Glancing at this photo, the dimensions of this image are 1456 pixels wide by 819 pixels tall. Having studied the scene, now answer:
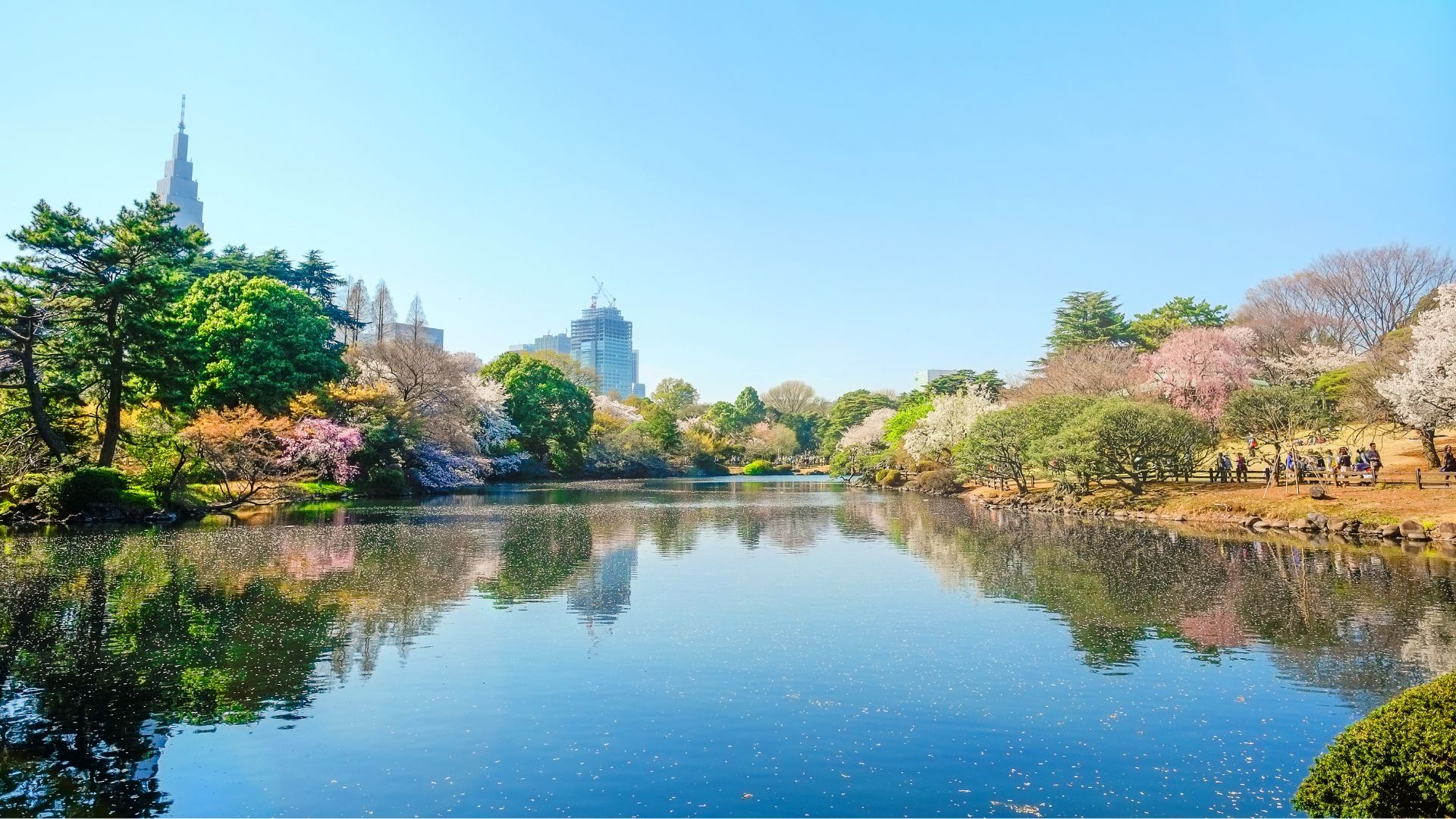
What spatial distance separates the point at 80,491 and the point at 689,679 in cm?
2578

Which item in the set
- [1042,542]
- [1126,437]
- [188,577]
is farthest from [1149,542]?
[188,577]

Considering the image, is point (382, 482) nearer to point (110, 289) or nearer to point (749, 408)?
point (110, 289)

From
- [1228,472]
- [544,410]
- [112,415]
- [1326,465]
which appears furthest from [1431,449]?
[544,410]

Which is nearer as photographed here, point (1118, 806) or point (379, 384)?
point (1118, 806)

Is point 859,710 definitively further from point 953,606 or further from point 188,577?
point 188,577

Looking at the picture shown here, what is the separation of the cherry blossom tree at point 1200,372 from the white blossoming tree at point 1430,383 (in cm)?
1806

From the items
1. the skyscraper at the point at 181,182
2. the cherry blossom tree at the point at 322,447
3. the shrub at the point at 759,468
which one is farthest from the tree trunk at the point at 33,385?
the skyscraper at the point at 181,182

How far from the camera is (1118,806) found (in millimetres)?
6711

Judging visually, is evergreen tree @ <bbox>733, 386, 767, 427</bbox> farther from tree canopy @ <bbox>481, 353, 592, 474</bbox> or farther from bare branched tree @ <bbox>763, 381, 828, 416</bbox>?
tree canopy @ <bbox>481, 353, 592, 474</bbox>

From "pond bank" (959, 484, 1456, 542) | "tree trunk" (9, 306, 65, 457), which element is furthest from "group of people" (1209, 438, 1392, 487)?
"tree trunk" (9, 306, 65, 457)

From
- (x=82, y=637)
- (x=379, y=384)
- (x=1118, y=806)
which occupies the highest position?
(x=379, y=384)

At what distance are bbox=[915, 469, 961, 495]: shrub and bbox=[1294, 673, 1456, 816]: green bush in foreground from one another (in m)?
47.4

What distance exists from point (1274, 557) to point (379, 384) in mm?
44395

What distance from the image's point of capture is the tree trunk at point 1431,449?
31250 millimetres
